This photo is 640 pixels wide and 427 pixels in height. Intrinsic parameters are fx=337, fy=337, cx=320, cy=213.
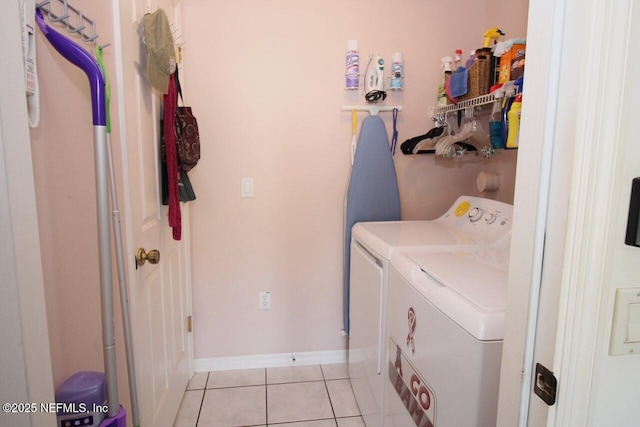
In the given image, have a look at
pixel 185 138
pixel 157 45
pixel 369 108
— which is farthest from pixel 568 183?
pixel 369 108

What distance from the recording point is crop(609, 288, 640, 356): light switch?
482 mm

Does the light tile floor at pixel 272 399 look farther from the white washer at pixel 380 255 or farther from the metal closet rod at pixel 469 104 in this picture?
the metal closet rod at pixel 469 104

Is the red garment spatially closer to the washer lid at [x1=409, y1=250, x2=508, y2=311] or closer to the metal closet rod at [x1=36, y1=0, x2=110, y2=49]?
the metal closet rod at [x1=36, y1=0, x2=110, y2=49]

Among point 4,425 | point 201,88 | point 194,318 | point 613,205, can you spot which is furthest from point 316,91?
point 4,425

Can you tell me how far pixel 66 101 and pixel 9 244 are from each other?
1.69 ft

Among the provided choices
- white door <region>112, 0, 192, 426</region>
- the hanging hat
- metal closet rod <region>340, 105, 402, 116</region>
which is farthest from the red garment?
metal closet rod <region>340, 105, 402, 116</region>

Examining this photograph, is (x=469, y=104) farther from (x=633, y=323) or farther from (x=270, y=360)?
(x=270, y=360)

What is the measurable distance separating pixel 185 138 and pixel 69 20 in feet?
2.47

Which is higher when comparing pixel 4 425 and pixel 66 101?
pixel 66 101

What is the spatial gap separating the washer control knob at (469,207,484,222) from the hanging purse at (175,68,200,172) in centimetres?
140

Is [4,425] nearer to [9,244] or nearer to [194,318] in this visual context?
[9,244]

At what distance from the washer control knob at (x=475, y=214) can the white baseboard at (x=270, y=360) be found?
1191mm

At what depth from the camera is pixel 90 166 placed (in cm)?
94

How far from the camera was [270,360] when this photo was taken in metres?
2.17
